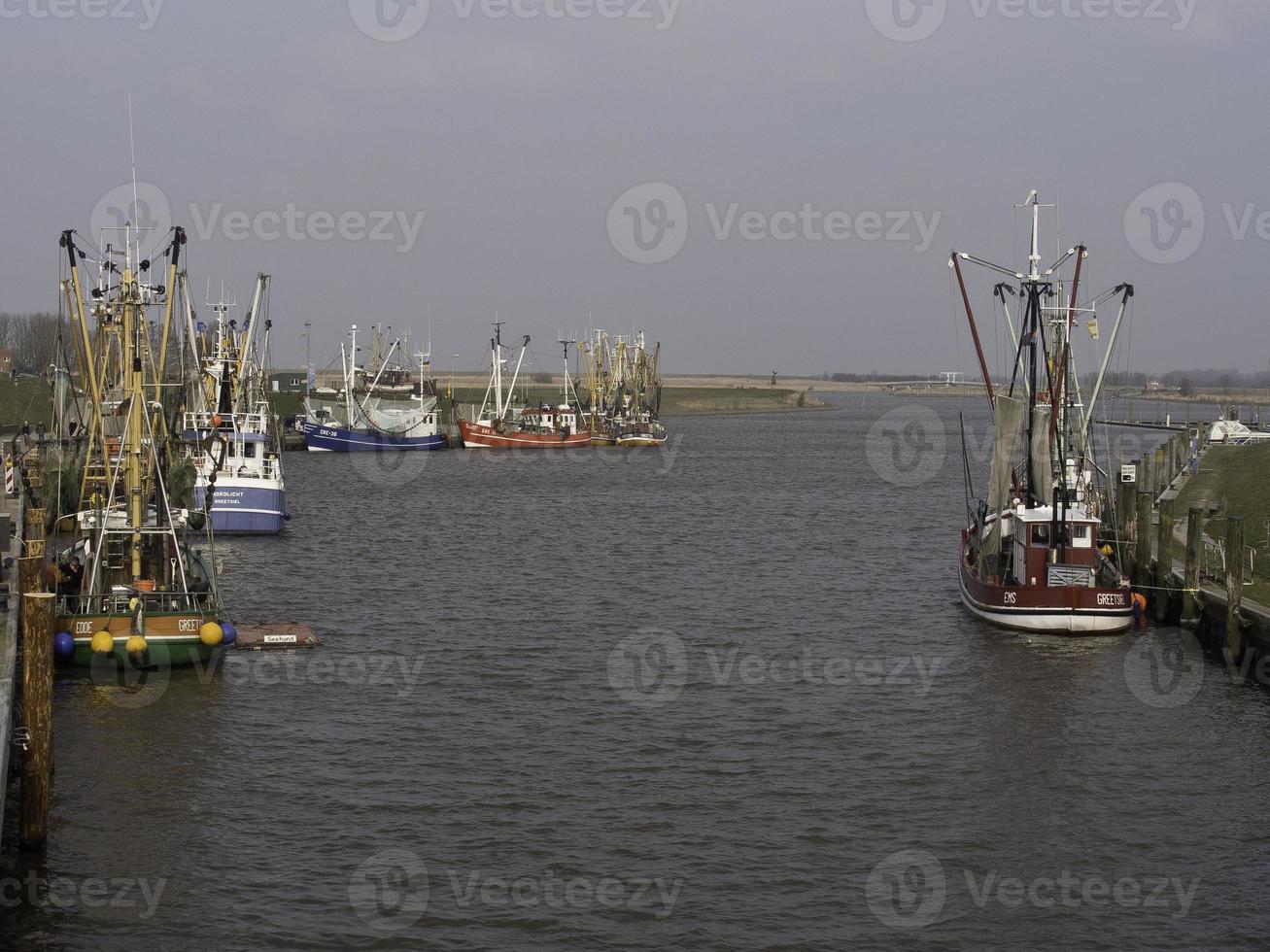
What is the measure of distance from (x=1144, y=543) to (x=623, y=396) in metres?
135

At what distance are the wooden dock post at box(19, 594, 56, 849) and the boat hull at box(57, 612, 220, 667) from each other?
9386 mm

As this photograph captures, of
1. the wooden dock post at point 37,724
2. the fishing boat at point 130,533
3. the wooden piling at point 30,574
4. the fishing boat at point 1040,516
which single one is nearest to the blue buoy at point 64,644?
the fishing boat at point 130,533

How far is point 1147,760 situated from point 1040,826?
4.92 meters

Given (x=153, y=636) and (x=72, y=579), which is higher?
(x=72, y=579)

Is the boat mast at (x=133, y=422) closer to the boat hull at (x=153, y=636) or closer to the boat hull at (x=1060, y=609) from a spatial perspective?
the boat hull at (x=153, y=636)

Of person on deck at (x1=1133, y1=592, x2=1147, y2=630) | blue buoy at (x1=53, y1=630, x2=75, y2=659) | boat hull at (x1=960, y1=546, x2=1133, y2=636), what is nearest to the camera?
blue buoy at (x1=53, y1=630, x2=75, y2=659)

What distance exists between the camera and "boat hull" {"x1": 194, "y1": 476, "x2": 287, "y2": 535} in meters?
59.8

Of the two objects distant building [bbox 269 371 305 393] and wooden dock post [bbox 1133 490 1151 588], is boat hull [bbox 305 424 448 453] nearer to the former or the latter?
distant building [bbox 269 371 305 393]

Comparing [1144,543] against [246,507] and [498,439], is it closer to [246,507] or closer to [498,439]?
[246,507]

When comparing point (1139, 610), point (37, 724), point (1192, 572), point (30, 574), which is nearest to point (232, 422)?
point (30, 574)

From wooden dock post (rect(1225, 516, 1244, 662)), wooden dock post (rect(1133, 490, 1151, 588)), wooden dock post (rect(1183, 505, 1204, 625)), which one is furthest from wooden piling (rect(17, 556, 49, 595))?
wooden dock post (rect(1133, 490, 1151, 588))

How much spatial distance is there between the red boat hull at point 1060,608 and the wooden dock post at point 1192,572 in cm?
147

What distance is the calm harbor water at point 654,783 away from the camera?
67.1 ft

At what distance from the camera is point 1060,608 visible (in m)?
38.5
